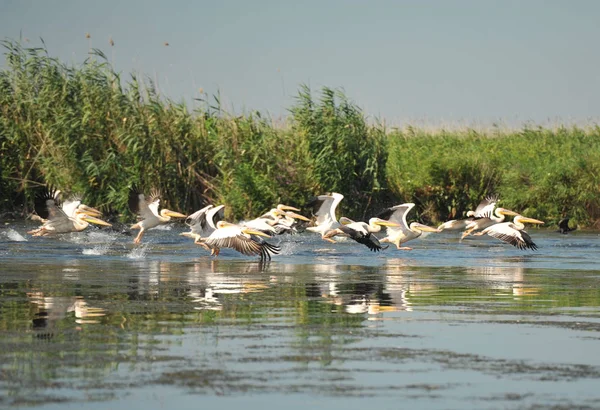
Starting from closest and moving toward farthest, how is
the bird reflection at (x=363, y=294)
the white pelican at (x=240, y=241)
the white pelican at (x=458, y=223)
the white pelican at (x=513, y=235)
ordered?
the bird reflection at (x=363, y=294) < the white pelican at (x=240, y=241) < the white pelican at (x=513, y=235) < the white pelican at (x=458, y=223)

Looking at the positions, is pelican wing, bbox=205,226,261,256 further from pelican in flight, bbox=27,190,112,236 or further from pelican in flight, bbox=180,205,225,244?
pelican in flight, bbox=27,190,112,236

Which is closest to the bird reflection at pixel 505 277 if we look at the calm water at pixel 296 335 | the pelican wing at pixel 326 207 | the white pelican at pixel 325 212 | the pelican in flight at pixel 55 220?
the calm water at pixel 296 335

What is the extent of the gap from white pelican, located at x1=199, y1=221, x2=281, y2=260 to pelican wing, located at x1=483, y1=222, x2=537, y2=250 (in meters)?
3.48

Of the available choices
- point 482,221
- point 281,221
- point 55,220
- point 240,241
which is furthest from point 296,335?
point 482,221

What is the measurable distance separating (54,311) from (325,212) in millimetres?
9311

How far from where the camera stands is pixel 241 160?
21.9 meters

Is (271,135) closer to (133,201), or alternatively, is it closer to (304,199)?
(304,199)

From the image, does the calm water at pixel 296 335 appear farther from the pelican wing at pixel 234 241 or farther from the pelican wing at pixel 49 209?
the pelican wing at pixel 49 209

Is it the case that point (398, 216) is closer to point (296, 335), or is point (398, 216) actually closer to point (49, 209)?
point (49, 209)

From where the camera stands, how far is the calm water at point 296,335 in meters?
5.67

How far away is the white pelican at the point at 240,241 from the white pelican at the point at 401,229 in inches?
90.4

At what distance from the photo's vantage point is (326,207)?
17609mm

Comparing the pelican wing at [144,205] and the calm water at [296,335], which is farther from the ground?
the pelican wing at [144,205]

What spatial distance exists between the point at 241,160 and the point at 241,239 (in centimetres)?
705
